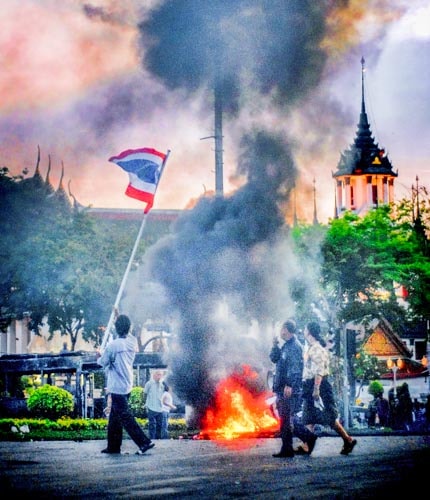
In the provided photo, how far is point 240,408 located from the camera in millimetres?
29203

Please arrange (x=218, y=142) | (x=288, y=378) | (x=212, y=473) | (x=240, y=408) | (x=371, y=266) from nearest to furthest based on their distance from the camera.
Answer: (x=212, y=473)
(x=288, y=378)
(x=240, y=408)
(x=218, y=142)
(x=371, y=266)

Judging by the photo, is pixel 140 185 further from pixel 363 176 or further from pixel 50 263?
pixel 363 176

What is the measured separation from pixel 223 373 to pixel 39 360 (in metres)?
7.36

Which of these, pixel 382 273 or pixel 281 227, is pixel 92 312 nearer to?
pixel 382 273

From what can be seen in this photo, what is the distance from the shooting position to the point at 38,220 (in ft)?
201

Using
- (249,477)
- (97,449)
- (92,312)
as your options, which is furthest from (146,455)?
(92,312)

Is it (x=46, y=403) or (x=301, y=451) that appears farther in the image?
(x=46, y=403)

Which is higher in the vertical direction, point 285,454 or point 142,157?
point 142,157

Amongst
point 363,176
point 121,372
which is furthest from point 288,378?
point 363,176

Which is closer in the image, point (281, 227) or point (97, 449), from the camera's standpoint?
point (97, 449)

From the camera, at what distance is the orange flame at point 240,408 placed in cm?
2859

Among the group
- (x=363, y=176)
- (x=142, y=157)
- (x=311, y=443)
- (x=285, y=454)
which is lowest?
(x=285, y=454)

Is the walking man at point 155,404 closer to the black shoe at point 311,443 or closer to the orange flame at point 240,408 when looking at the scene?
the orange flame at point 240,408

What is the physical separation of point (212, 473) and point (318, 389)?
163 inches
